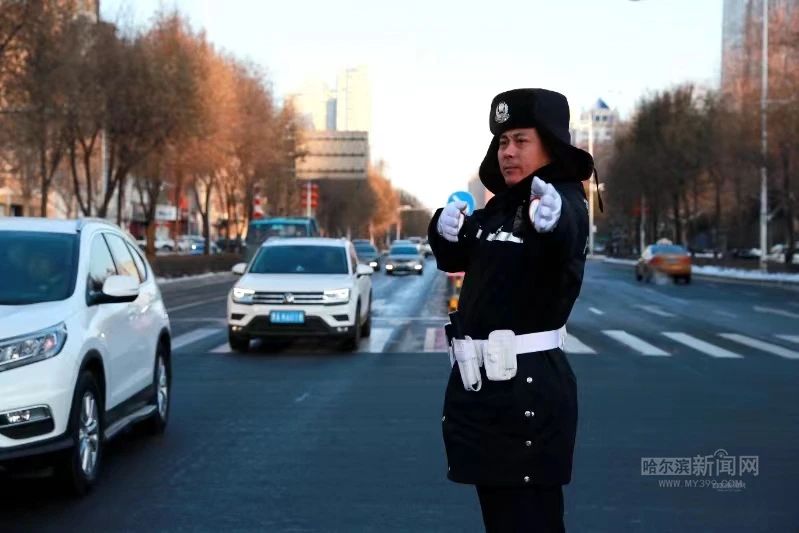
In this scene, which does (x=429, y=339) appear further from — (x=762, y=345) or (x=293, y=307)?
(x=762, y=345)

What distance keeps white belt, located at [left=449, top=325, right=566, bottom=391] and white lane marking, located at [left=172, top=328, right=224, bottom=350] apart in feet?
42.9

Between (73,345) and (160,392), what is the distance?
251 cm

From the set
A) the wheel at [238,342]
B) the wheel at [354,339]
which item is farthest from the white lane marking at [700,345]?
the wheel at [238,342]

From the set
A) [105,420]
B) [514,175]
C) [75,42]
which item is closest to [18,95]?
[75,42]

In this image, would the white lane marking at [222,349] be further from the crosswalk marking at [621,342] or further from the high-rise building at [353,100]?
the high-rise building at [353,100]

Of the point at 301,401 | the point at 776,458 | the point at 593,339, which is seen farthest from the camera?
the point at 593,339

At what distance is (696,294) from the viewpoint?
34031 millimetres

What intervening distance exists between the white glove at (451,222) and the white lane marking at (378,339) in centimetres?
1229

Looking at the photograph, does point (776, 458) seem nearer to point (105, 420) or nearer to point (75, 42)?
point (105, 420)

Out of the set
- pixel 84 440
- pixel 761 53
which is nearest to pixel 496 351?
pixel 84 440

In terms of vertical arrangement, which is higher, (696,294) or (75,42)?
(75,42)

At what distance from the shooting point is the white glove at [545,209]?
3.13m

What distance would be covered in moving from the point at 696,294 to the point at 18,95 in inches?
832

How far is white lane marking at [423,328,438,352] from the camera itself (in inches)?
631
